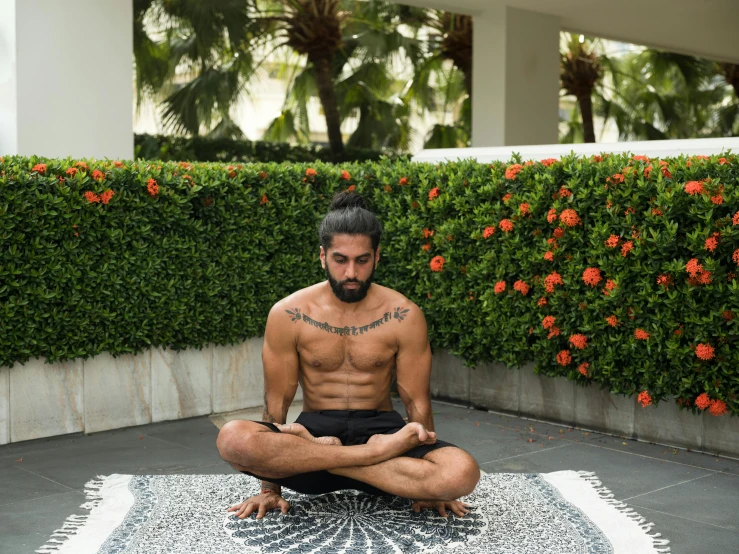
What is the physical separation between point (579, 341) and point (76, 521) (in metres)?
3.15

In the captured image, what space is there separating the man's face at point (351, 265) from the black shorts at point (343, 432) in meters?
0.53

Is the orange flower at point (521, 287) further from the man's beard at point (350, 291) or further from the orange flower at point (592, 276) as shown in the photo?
the man's beard at point (350, 291)

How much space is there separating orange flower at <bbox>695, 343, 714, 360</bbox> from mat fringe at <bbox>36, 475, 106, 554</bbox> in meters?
3.26

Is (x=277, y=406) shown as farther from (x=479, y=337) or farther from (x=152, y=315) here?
(x=479, y=337)

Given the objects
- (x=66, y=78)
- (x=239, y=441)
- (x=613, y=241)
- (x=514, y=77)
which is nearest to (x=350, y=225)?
(x=239, y=441)

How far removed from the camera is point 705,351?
495cm

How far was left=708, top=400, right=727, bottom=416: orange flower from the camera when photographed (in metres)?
4.99

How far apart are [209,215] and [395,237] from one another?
146 centimetres

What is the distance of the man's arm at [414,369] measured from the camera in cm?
405

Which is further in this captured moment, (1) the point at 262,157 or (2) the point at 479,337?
(1) the point at 262,157

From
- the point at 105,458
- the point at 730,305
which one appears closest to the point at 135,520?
the point at 105,458

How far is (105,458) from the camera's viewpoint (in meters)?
5.18

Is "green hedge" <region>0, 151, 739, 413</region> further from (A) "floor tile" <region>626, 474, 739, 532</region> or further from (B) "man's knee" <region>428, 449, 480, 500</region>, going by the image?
(B) "man's knee" <region>428, 449, 480, 500</region>

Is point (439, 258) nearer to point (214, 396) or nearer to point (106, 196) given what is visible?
point (214, 396)
